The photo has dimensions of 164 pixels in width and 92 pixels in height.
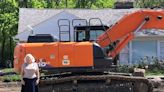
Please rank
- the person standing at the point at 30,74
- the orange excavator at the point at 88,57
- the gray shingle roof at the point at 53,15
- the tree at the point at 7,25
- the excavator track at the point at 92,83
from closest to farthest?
the person standing at the point at 30,74 < the orange excavator at the point at 88,57 < the excavator track at the point at 92,83 < the gray shingle roof at the point at 53,15 < the tree at the point at 7,25

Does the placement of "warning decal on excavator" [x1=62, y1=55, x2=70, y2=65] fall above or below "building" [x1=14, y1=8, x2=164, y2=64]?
below

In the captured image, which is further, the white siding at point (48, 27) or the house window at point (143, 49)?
the white siding at point (48, 27)

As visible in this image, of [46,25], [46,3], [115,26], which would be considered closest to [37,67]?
[115,26]

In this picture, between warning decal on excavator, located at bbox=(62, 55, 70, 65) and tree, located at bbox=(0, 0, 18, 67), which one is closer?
warning decal on excavator, located at bbox=(62, 55, 70, 65)

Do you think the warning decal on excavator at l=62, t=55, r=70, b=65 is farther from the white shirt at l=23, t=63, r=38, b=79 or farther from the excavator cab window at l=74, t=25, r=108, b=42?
the white shirt at l=23, t=63, r=38, b=79

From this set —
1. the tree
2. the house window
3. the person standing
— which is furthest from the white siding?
the person standing

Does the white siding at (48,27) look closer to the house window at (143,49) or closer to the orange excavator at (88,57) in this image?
the house window at (143,49)

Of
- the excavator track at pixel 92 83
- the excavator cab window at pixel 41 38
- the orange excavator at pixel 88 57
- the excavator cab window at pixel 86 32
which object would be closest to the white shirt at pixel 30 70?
the orange excavator at pixel 88 57

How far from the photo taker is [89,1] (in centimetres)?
6994

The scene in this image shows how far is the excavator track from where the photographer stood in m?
17.8

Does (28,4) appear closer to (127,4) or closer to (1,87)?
(127,4)

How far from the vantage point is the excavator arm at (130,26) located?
18000mm

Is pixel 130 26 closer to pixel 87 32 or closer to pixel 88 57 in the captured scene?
pixel 87 32

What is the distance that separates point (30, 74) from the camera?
16312 mm
